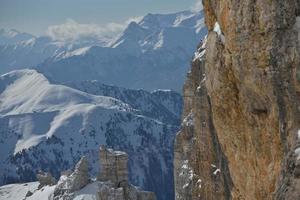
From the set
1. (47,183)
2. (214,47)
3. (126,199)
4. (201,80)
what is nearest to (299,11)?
(214,47)

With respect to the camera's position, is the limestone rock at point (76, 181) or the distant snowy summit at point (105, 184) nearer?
the distant snowy summit at point (105, 184)

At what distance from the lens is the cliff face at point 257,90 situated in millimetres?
25703

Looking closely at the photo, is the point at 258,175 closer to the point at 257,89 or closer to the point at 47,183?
the point at 257,89

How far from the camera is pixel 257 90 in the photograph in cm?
2791

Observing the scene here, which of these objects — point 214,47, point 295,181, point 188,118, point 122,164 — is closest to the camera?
point 295,181

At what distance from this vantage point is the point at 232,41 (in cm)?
2895

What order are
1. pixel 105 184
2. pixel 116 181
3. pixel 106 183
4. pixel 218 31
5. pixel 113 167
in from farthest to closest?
pixel 113 167, pixel 116 181, pixel 106 183, pixel 105 184, pixel 218 31

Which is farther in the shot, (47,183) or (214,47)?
(47,183)

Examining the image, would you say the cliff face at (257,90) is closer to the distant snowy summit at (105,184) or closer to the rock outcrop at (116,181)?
the rock outcrop at (116,181)

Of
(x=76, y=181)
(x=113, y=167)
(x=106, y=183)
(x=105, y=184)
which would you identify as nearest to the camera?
(x=105, y=184)

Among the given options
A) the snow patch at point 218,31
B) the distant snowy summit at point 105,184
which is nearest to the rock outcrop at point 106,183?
the distant snowy summit at point 105,184

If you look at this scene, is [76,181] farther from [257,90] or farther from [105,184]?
[257,90]

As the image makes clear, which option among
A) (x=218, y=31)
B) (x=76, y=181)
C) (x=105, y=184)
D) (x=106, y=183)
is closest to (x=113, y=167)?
(x=106, y=183)

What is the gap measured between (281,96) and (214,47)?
23.3ft
